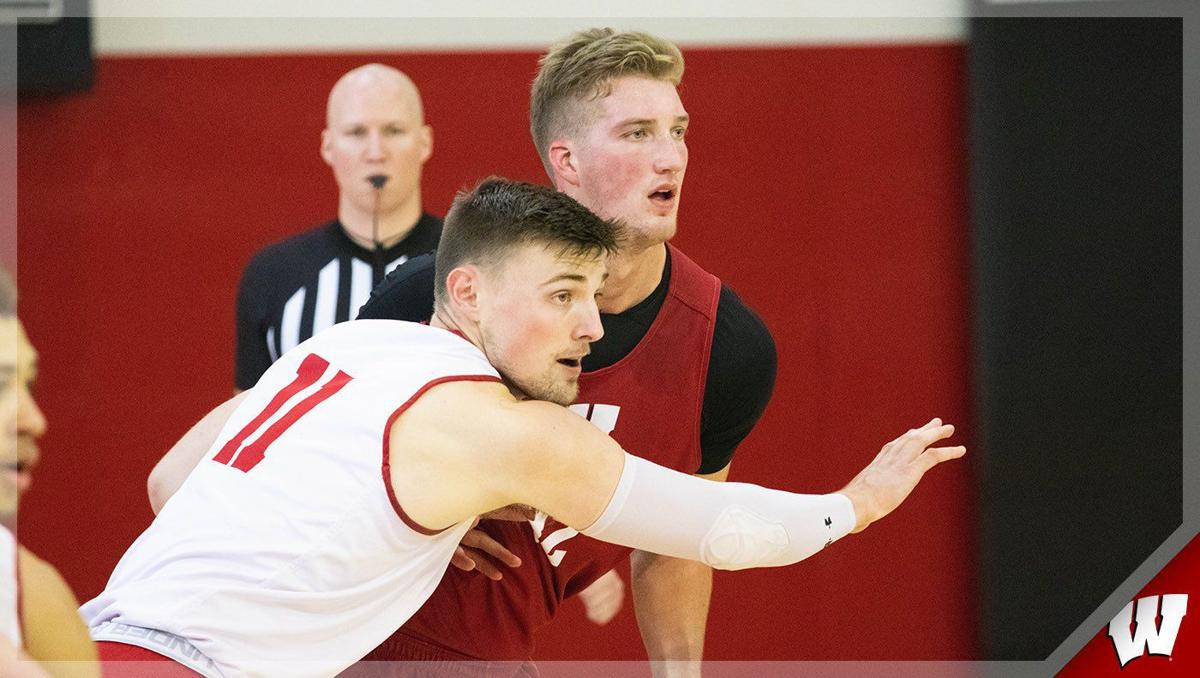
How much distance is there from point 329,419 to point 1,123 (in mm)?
2434

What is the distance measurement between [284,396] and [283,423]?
0.08 metres

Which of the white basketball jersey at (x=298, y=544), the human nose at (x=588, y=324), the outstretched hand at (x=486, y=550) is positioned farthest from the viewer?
the outstretched hand at (x=486, y=550)

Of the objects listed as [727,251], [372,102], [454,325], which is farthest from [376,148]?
[454,325]

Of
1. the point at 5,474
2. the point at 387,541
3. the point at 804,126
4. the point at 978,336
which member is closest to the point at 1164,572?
the point at 387,541

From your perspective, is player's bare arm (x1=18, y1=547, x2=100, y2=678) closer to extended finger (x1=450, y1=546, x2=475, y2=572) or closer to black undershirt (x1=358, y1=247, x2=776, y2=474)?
extended finger (x1=450, y1=546, x2=475, y2=572)

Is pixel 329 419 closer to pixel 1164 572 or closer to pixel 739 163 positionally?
pixel 1164 572

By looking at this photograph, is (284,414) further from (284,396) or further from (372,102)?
(372,102)

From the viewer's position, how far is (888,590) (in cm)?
389

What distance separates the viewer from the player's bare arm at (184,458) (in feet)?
7.16

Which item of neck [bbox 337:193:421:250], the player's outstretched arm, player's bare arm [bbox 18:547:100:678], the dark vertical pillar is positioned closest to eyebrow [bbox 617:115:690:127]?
the player's outstretched arm

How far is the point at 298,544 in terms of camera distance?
172cm

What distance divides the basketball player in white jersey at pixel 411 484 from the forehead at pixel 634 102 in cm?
30

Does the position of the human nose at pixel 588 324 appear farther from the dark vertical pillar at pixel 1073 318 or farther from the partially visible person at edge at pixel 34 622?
the dark vertical pillar at pixel 1073 318

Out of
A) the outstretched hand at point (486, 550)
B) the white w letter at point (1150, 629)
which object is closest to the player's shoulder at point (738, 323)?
the outstretched hand at point (486, 550)
